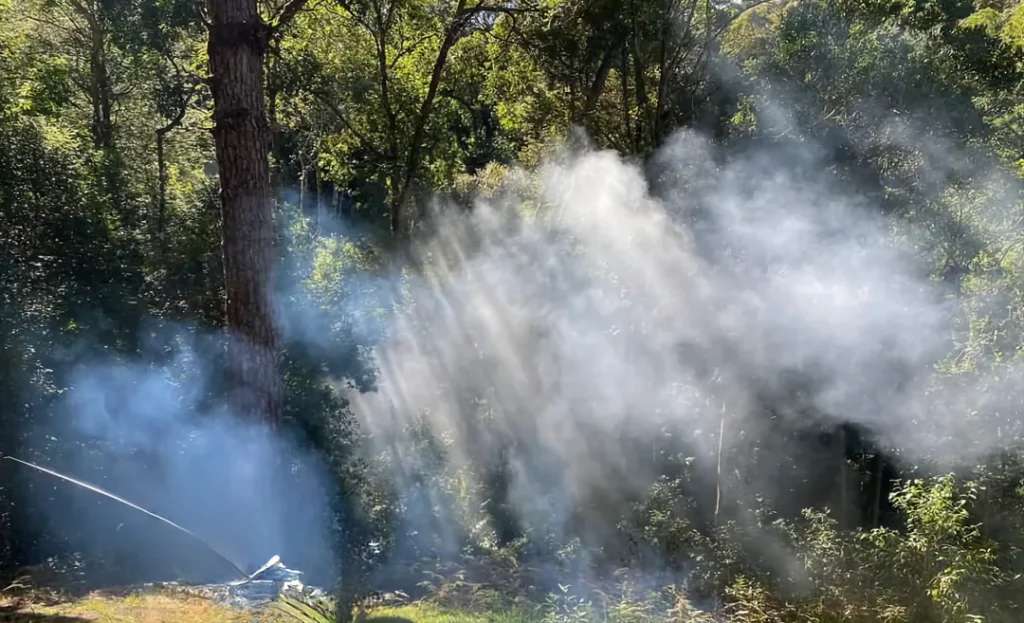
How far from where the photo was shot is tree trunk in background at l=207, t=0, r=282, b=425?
7586 mm

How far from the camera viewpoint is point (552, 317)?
Answer: 41.2 ft

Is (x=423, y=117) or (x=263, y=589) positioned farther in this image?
(x=423, y=117)

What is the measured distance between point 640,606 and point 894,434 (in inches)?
171

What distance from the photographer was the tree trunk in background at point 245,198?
24.9 feet

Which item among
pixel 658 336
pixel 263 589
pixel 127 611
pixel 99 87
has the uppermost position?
pixel 99 87

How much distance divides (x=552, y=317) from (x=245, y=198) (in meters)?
6.03

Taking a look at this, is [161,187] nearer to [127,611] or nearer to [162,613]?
[127,611]

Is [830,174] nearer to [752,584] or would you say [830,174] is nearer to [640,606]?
[752,584]

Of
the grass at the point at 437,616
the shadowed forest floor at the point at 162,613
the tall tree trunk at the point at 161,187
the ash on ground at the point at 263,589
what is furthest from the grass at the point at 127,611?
the tall tree trunk at the point at 161,187

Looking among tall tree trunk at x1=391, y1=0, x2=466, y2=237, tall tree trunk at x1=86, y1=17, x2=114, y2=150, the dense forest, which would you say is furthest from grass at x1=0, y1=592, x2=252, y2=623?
tall tree trunk at x1=86, y1=17, x2=114, y2=150

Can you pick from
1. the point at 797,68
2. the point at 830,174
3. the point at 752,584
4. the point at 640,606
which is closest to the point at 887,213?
the point at 830,174

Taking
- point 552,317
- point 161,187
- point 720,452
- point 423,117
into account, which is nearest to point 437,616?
point 720,452

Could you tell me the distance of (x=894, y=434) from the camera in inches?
362

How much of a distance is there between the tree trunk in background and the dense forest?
3 cm
